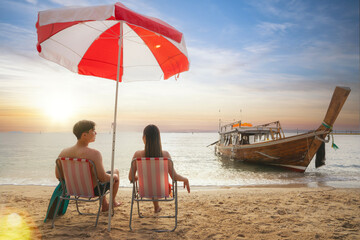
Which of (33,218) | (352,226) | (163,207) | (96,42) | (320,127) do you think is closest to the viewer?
(352,226)

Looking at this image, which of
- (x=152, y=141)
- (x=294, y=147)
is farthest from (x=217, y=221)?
(x=294, y=147)

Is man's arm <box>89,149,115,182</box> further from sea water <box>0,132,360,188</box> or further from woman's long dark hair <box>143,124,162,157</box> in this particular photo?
sea water <box>0,132,360,188</box>

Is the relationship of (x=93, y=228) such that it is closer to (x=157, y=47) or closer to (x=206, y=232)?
(x=206, y=232)

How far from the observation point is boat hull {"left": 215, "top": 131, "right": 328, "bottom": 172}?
14.1 metres

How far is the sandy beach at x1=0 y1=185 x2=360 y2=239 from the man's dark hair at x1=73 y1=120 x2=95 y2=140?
1.40 m

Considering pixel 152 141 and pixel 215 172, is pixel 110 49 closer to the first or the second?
pixel 152 141

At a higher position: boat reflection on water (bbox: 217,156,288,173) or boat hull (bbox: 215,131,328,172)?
boat hull (bbox: 215,131,328,172)

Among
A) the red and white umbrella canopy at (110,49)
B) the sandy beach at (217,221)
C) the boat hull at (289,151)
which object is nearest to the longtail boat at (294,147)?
the boat hull at (289,151)

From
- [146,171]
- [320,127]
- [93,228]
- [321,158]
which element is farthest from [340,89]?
[93,228]

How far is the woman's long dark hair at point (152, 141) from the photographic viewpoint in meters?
3.61

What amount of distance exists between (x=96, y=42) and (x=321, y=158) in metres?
14.1

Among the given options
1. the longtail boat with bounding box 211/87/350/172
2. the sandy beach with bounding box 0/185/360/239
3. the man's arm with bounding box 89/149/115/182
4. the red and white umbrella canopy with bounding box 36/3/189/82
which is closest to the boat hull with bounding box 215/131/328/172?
the longtail boat with bounding box 211/87/350/172

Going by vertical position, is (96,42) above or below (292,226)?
above

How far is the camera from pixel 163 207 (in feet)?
15.8
